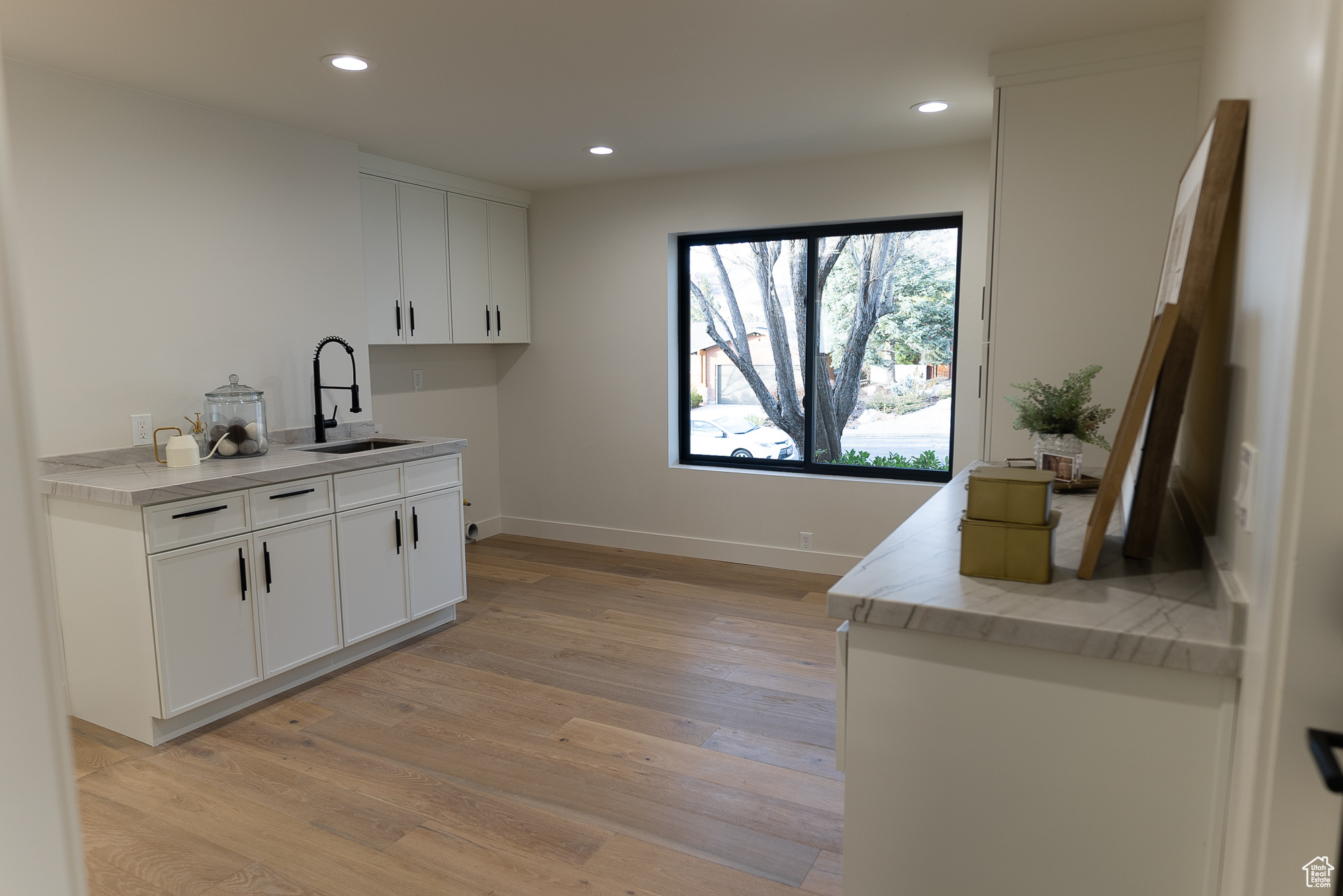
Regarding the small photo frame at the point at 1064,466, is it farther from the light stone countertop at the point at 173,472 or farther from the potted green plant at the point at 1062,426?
the light stone countertop at the point at 173,472

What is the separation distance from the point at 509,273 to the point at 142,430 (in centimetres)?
260

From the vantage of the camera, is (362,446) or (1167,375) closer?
(1167,375)

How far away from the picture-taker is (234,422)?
132 inches

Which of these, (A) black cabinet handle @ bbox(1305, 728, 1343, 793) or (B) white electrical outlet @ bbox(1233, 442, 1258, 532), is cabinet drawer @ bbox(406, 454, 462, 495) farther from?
(A) black cabinet handle @ bbox(1305, 728, 1343, 793)

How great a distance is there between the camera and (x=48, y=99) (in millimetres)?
2881

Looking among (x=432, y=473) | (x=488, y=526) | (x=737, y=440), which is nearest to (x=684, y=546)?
(x=737, y=440)

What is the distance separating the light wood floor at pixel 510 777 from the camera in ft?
6.77

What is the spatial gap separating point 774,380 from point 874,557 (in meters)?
3.41

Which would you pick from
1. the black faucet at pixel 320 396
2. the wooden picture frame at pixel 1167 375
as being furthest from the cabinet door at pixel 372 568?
the wooden picture frame at pixel 1167 375

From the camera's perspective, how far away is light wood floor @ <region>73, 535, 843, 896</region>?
206 centimetres

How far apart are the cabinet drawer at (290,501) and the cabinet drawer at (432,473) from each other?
430 millimetres

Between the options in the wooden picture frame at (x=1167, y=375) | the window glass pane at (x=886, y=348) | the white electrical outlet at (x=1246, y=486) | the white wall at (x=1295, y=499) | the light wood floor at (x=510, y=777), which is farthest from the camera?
the window glass pane at (x=886, y=348)

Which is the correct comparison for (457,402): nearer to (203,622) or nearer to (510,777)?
(203,622)

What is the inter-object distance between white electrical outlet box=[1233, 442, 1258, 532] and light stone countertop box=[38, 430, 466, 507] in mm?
2867
